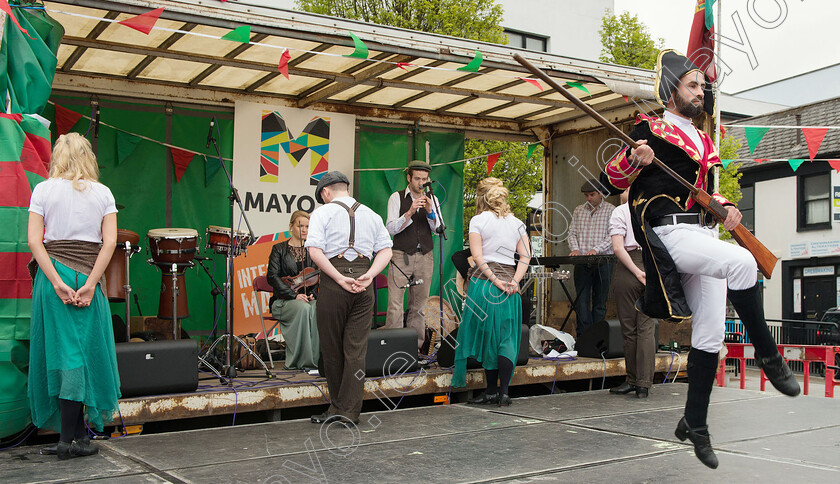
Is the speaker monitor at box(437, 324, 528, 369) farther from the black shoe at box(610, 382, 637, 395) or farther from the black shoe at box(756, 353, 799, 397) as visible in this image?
the black shoe at box(756, 353, 799, 397)

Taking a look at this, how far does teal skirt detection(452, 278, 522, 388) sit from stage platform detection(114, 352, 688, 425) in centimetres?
55

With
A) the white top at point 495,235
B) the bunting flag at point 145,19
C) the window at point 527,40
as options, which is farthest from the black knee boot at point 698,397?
the window at point 527,40

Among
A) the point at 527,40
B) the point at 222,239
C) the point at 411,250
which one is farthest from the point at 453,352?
the point at 527,40

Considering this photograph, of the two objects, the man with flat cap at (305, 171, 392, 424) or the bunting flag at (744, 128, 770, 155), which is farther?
the bunting flag at (744, 128, 770, 155)

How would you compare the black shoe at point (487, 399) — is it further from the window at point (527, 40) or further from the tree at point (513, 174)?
the window at point (527, 40)

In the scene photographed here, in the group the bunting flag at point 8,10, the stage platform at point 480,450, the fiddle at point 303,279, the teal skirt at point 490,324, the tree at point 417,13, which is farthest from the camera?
the tree at point 417,13

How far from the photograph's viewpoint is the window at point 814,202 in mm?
23141

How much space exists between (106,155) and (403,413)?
15.3ft

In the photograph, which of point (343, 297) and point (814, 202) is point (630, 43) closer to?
point (814, 202)

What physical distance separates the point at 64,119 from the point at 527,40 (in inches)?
773

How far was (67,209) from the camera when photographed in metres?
4.54

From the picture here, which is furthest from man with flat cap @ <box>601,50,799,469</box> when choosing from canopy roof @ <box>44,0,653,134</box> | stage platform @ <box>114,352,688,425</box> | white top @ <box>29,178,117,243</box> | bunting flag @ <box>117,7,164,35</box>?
bunting flag @ <box>117,7,164,35</box>

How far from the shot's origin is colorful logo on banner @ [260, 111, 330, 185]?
363 inches

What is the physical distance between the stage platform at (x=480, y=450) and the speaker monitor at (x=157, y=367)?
35cm
